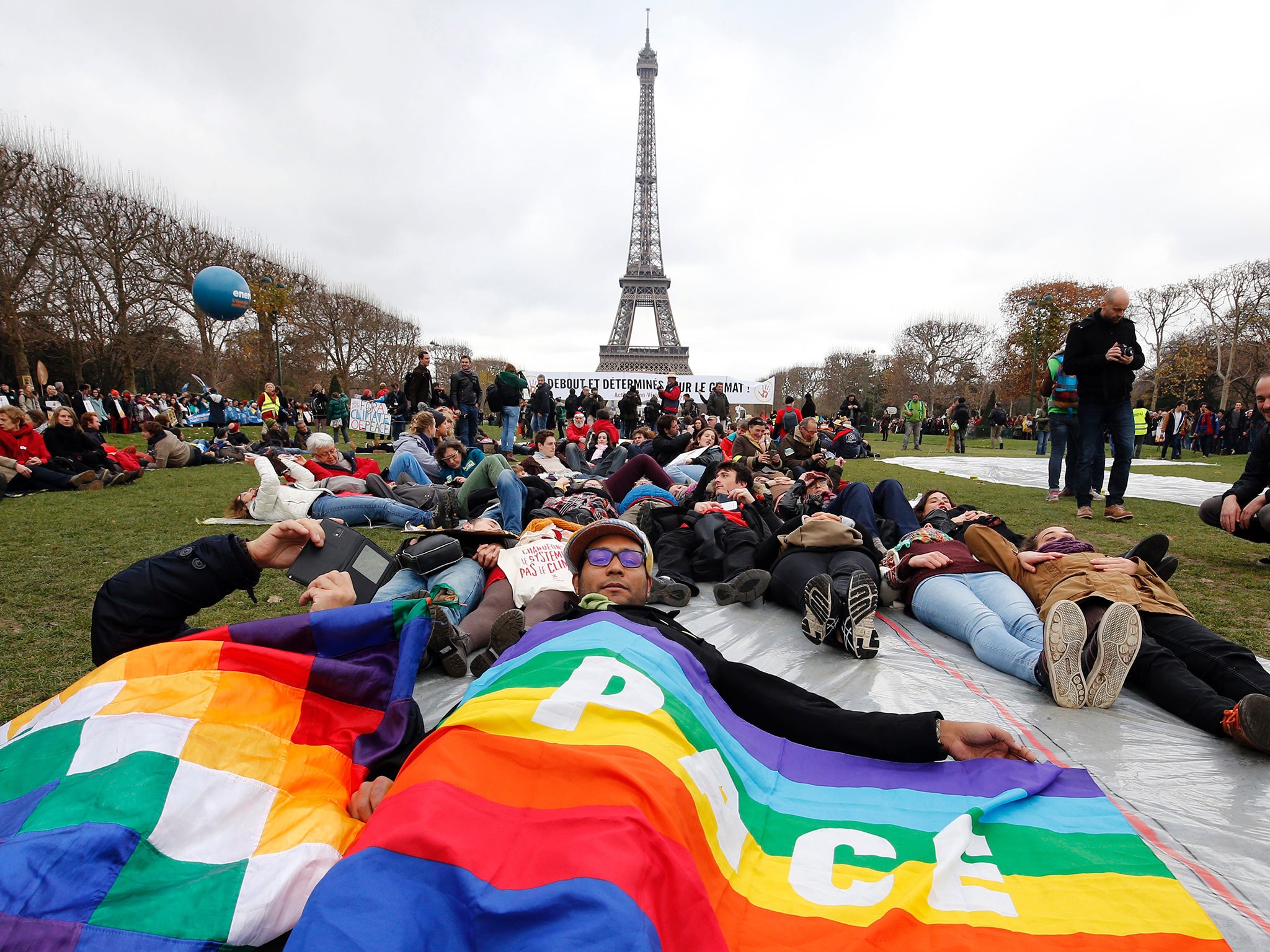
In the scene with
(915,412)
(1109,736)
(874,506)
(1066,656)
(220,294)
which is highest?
(220,294)

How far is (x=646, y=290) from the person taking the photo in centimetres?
→ 5294

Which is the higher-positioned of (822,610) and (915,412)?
(915,412)

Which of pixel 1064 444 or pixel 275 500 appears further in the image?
pixel 1064 444

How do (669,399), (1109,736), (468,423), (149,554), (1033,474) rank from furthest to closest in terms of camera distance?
(669,399) < (468,423) < (1033,474) < (149,554) < (1109,736)

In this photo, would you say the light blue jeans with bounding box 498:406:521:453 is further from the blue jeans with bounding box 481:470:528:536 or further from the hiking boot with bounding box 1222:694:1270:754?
the hiking boot with bounding box 1222:694:1270:754

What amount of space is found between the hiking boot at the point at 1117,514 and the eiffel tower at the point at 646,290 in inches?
1695

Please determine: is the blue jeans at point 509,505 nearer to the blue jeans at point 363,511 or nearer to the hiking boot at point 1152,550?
the blue jeans at point 363,511

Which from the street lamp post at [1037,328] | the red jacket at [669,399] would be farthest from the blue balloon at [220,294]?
the street lamp post at [1037,328]

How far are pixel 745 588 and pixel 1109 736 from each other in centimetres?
212

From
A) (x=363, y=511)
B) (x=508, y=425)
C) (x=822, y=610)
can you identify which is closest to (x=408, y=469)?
(x=363, y=511)

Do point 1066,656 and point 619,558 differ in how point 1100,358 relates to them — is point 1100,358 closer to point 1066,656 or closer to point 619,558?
point 1066,656

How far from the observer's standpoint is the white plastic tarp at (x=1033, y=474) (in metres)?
9.09

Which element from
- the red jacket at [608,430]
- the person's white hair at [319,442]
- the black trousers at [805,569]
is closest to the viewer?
the black trousers at [805,569]

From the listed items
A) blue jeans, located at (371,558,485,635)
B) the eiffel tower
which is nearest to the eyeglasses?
blue jeans, located at (371,558,485,635)
